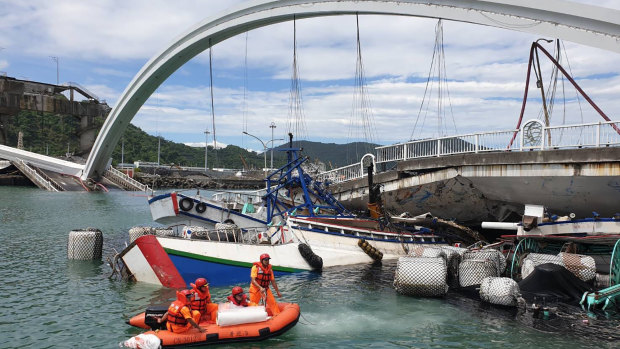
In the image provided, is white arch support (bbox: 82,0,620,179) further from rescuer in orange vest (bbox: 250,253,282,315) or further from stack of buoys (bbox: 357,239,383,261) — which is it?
rescuer in orange vest (bbox: 250,253,282,315)

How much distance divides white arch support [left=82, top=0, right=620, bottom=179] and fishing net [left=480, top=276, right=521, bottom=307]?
354 inches

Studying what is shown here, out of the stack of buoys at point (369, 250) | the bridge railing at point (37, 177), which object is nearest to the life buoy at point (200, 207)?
the stack of buoys at point (369, 250)

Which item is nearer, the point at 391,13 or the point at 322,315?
the point at 322,315

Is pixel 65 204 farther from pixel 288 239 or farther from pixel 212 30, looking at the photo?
pixel 288 239

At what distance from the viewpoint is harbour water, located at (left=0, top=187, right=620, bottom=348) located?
10078 millimetres

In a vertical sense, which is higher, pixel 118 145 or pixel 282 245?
pixel 118 145

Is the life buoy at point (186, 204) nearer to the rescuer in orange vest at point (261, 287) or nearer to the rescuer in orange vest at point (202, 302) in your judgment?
the rescuer in orange vest at point (261, 287)

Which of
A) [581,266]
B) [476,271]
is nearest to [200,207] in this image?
[476,271]

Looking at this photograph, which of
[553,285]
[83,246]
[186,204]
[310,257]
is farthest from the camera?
[186,204]

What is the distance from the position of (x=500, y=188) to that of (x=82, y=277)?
15.3 meters

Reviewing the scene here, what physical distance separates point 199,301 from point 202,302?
0.09 meters

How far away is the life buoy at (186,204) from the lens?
22.4 meters

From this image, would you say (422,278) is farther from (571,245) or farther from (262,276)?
(571,245)

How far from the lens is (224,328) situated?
977 centimetres
